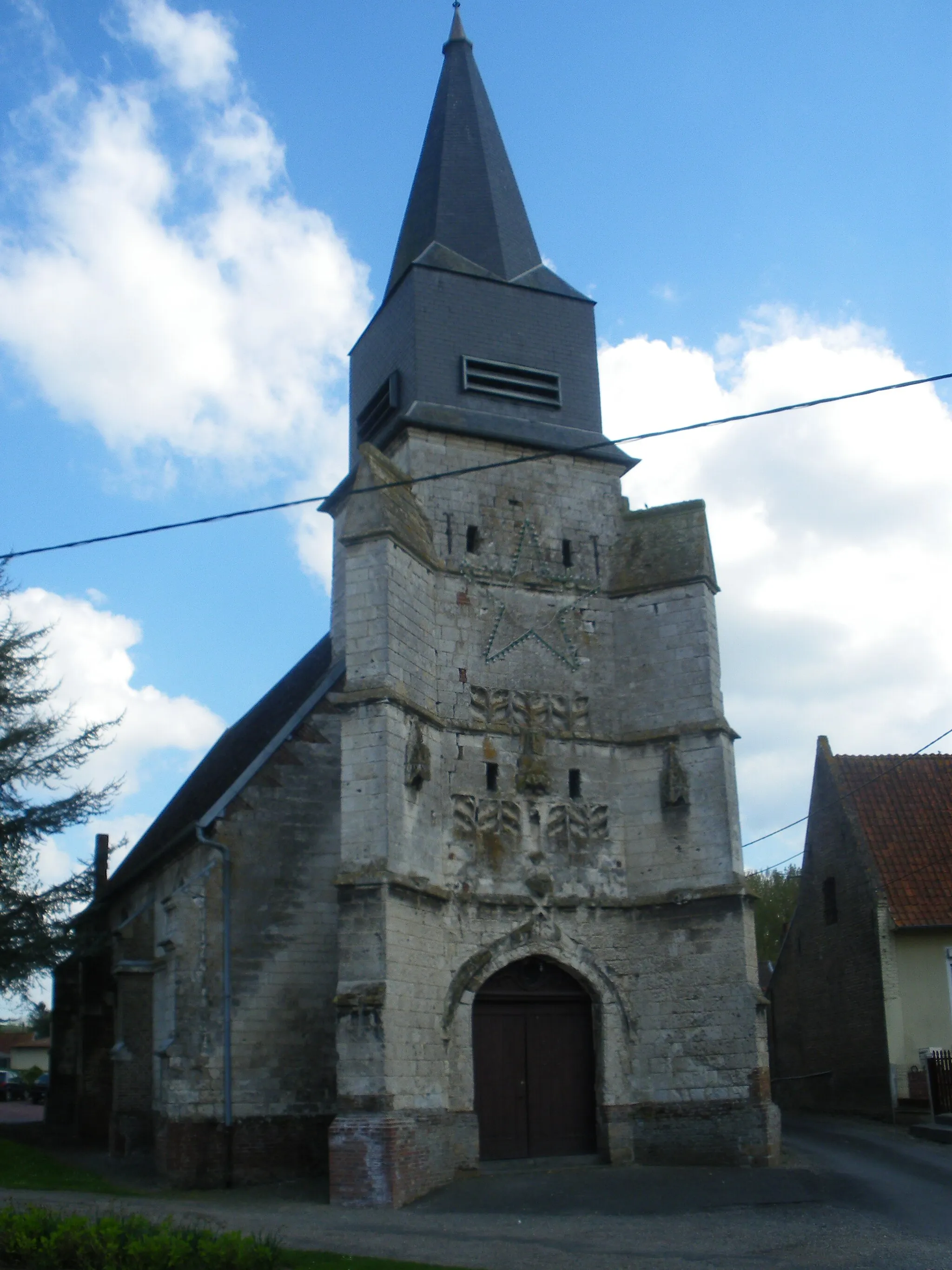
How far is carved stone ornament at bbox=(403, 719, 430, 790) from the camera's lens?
1648 cm

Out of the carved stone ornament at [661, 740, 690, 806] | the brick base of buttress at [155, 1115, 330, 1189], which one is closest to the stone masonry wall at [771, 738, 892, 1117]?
the carved stone ornament at [661, 740, 690, 806]

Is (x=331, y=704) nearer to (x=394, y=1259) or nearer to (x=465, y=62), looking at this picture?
(x=394, y=1259)

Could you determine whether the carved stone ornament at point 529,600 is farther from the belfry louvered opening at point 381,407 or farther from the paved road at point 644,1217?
the paved road at point 644,1217

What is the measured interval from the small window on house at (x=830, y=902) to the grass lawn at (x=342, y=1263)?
57.9 feet

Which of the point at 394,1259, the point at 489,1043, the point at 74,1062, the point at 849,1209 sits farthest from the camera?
the point at 74,1062

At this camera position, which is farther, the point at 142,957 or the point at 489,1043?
the point at 142,957

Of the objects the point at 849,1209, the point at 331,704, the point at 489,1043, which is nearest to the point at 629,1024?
the point at 489,1043

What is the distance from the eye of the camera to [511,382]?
2066 cm

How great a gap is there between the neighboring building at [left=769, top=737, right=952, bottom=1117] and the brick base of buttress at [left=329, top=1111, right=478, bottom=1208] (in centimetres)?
1178

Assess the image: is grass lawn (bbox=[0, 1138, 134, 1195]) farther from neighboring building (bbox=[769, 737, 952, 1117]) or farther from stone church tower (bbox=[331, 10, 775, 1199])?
neighboring building (bbox=[769, 737, 952, 1117])

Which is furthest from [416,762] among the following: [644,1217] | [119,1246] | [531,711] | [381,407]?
[119,1246]

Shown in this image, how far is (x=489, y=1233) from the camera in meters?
12.7

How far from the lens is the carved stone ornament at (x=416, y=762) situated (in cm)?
1648

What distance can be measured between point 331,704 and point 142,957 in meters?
6.19
